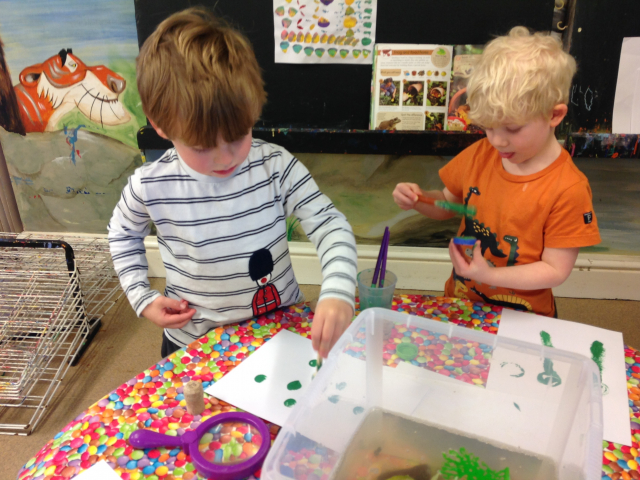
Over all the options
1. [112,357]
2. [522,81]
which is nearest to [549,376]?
[522,81]

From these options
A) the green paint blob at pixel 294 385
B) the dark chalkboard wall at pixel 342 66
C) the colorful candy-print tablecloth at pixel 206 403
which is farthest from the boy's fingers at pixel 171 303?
the dark chalkboard wall at pixel 342 66

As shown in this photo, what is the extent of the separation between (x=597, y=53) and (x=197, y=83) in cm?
134

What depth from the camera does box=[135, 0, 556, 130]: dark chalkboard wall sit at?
1.44 metres

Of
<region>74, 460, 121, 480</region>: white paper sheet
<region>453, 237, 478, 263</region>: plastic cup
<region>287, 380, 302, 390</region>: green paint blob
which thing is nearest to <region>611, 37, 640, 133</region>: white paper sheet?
<region>453, 237, 478, 263</region>: plastic cup

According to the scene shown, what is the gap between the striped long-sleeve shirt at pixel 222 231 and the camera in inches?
31.8

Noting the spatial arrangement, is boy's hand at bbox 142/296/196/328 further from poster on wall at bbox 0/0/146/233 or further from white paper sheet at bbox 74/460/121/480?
poster on wall at bbox 0/0/146/233

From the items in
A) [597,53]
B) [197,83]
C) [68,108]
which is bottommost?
[68,108]

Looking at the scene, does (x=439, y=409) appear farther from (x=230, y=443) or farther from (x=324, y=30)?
(x=324, y=30)

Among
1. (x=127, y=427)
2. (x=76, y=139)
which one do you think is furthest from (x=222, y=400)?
(x=76, y=139)

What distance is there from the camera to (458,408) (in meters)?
0.61

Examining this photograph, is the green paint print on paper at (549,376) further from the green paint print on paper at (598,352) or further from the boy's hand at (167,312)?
the boy's hand at (167,312)

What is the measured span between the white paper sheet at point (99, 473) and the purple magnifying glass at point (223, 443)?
0.12 feet

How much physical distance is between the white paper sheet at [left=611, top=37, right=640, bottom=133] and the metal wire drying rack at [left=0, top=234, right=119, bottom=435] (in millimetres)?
1801

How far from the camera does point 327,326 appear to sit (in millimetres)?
629
